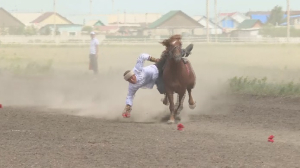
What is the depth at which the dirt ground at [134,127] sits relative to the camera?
9.07 m

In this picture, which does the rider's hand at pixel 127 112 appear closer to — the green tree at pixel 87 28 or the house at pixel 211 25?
the house at pixel 211 25

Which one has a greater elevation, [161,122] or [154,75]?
[154,75]

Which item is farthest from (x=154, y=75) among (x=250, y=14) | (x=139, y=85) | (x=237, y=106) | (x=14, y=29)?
(x=250, y=14)

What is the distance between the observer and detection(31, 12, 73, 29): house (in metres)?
37.7

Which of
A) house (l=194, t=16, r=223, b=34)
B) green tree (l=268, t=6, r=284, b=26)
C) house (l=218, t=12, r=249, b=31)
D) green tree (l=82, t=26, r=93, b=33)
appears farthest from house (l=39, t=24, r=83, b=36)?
green tree (l=268, t=6, r=284, b=26)

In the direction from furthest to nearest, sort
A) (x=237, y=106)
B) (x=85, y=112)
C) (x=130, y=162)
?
(x=237, y=106)
(x=85, y=112)
(x=130, y=162)

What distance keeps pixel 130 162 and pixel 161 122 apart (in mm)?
4882

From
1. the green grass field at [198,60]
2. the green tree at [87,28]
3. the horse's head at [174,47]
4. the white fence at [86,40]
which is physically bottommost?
the green grass field at [198,60]

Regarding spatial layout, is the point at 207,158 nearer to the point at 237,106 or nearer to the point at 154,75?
the point at 154,75

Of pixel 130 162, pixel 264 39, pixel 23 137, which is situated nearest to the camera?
pixel 130 162

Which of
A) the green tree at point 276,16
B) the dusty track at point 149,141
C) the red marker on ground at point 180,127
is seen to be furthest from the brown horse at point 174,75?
the green tree at point 276,16

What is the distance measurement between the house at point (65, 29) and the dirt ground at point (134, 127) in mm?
13311

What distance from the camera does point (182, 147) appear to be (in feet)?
32.8

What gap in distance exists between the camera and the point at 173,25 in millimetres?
34562
